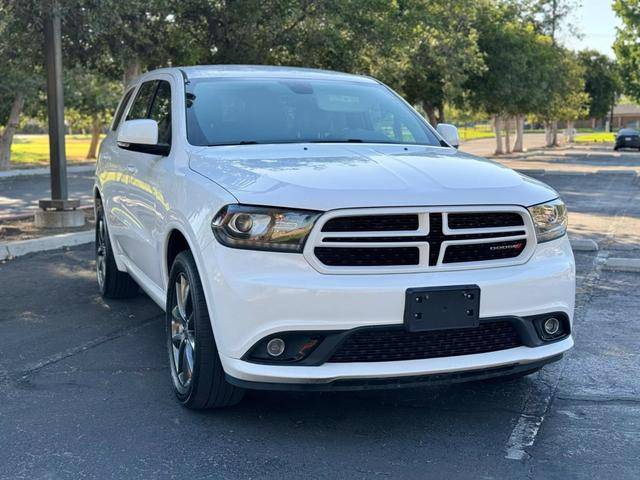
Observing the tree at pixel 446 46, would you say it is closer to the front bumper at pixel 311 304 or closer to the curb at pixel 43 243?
the curb at pixel 43 243

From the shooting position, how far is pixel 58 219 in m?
10.9

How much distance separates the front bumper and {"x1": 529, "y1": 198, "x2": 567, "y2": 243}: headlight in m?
0.31

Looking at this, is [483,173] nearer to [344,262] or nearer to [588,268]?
[344,262]

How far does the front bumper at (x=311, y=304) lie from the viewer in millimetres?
3357

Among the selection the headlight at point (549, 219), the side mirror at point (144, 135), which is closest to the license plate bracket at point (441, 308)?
the headlight at point (549, 219)

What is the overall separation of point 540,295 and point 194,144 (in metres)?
2.18

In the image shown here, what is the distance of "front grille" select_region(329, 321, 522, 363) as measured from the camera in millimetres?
3471

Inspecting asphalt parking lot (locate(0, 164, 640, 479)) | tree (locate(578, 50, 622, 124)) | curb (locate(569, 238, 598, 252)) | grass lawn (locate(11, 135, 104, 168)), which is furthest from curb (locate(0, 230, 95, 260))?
tree (locate(578, 50, 622, 124))

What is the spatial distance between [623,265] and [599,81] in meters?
70.5

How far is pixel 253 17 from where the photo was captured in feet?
43.3

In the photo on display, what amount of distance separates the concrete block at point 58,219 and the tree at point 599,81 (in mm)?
68444

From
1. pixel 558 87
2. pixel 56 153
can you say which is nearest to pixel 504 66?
pixel 558 87

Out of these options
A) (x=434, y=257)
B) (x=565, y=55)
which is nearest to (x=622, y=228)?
(x=434, y=257)

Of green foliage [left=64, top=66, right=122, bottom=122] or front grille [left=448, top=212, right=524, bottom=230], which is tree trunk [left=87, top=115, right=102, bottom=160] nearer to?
green foliage [left=64, top=66, right=122, bottom=122]
